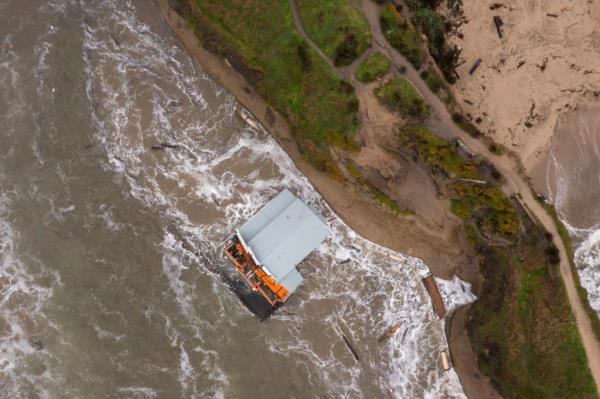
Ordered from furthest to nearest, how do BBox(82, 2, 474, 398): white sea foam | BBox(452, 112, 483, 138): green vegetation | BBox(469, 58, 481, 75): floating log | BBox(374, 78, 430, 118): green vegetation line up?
BBox(82, 2, 474, 398): white sea foam, BBox(469, 58, 481, 75): floating log, BBox(452, 112, 483, 138): green vegetation, BBox(374, 78, 430, 118): green vegetation

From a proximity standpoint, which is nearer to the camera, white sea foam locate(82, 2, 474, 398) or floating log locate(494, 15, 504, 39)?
floating log locate(494, 15, 504, 39)

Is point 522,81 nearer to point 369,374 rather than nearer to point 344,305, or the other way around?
point 344,305

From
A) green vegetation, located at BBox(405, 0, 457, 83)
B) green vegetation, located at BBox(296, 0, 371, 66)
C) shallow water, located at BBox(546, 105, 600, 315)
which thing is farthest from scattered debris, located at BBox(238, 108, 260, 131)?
shallow water, located at BBox(546, 105, 600, 315)

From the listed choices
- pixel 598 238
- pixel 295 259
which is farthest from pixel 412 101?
pixel 598 238

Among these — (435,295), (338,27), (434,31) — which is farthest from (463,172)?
(338,27)

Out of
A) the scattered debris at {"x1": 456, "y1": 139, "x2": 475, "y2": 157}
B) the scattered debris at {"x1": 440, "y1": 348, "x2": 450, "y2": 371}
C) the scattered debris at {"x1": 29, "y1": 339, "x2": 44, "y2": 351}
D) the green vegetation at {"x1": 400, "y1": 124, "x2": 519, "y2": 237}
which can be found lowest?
the scattered debris at {"x1": 29, "y1": 339, "x2": 44, "y2": 351}

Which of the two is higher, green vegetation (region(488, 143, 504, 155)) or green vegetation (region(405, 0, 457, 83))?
green vegetation (region(405, 0, 457, 83))

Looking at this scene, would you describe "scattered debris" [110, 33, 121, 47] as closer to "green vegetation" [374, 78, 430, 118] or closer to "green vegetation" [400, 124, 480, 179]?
"green vegetation" [374, 78, 430, 118]

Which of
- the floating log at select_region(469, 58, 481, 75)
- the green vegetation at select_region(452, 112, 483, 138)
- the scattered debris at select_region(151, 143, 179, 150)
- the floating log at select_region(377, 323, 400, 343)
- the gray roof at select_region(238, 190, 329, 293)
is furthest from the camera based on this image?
the floating log at select_region(377, 323, 400, 343)
